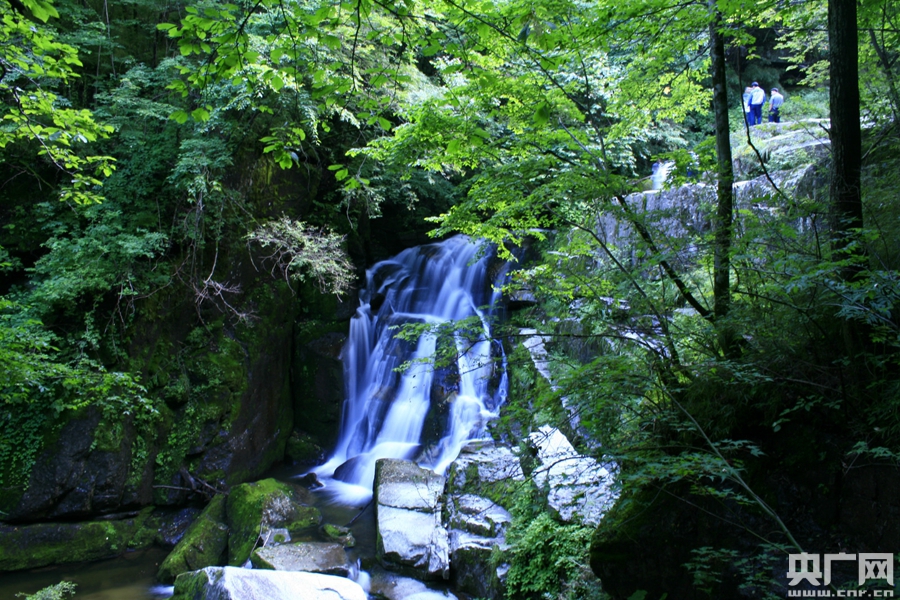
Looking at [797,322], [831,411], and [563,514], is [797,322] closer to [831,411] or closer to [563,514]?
[831,411]

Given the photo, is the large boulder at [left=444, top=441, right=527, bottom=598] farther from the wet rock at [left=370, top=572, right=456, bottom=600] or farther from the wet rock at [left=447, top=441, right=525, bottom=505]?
the wet rock at [left=370, top=572, right=456, bottom=600]

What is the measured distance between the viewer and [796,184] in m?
5.78

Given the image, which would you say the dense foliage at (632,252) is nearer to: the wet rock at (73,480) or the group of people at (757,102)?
the wet rock at (73,480)

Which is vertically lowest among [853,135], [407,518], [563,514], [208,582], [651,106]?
[208,582]

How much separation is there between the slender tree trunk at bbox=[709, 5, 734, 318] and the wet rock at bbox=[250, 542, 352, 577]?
17.1 ft

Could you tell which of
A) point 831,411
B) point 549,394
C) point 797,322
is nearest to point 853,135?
point 797,322

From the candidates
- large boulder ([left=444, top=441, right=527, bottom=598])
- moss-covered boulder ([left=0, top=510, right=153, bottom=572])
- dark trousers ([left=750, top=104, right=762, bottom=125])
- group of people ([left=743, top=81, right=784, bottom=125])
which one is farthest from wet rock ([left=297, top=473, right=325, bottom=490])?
dark trousers ([left=750, top=104, right=762, bottom=125])

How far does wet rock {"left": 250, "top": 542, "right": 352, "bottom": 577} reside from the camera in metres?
5.98

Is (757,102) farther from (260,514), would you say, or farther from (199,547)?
(199,547)

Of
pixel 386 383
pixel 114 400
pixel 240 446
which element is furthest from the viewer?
pixel 386 383

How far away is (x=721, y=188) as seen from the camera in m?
3.71

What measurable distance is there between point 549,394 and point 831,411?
1.74 meters

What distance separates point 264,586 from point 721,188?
5.37 m

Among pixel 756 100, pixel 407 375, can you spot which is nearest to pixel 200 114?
pixel 407 375
